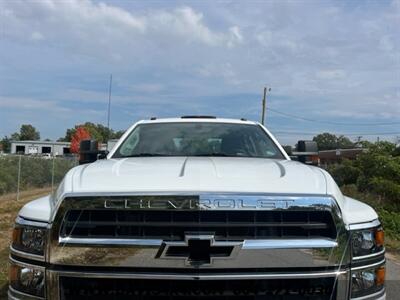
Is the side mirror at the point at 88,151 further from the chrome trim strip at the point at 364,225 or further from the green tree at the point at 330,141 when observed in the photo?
the green tree at the point at 330,141

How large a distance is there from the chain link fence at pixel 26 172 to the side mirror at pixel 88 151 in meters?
13.7

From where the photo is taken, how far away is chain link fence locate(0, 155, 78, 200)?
20.1 m

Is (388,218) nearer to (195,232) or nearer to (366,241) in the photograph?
(366,241)

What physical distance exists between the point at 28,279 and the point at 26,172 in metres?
21.0

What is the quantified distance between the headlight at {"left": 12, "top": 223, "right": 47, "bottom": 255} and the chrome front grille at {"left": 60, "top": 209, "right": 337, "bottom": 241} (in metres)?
0.17

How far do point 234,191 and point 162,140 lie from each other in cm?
229

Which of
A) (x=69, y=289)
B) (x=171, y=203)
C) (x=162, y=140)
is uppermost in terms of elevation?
(x=162, y=140)

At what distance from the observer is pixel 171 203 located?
2.91 m

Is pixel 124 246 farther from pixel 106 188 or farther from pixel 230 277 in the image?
pixel 230 277

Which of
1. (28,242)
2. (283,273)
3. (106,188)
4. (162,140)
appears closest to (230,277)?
(283,273)

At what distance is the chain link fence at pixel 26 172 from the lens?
20.1 meters

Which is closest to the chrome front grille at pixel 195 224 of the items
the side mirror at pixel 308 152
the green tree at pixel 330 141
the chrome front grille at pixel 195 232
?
the chrome front grille at pixel 195 232

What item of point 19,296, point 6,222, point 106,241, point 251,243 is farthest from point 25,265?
point 6,222

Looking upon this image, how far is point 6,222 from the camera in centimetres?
1216
